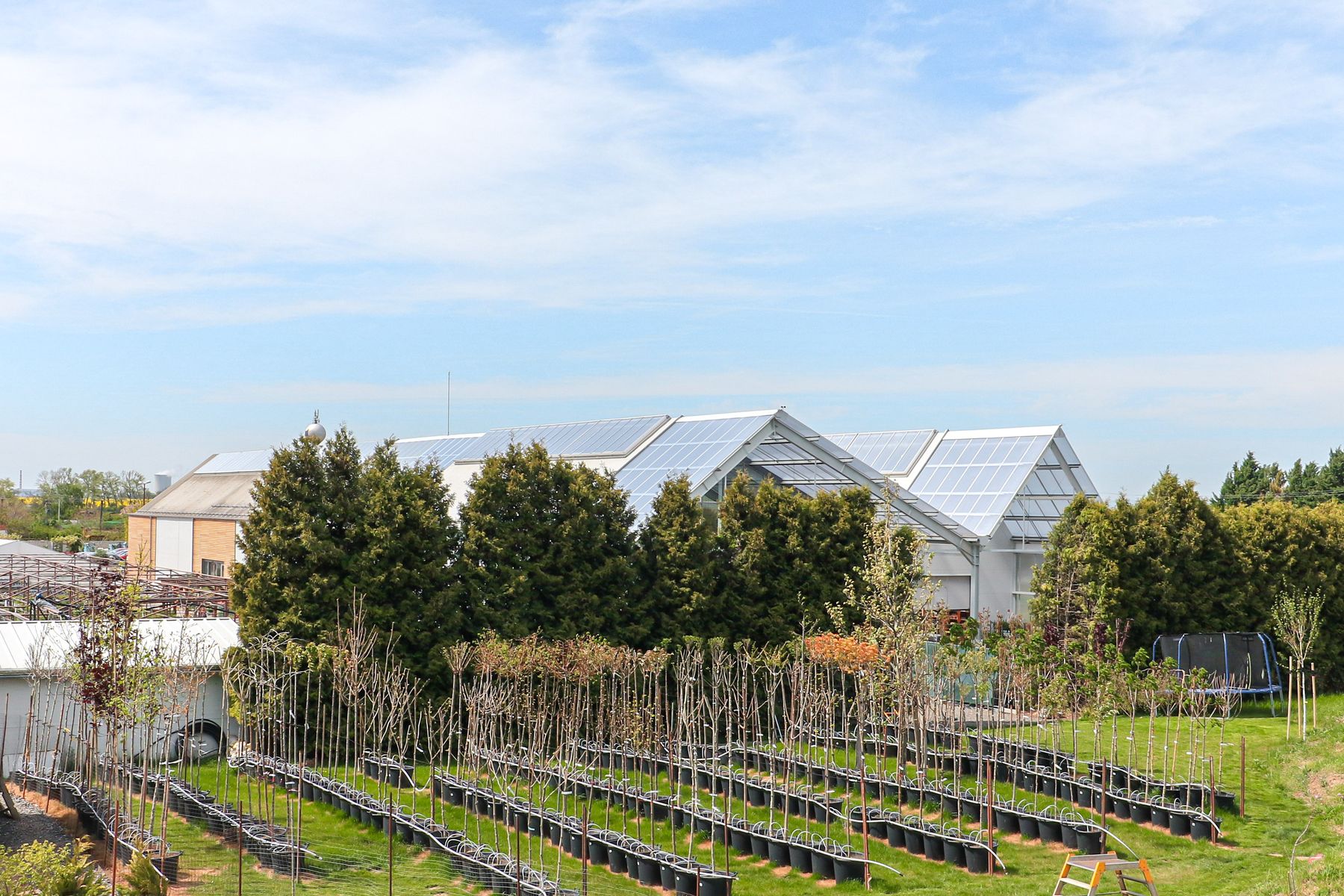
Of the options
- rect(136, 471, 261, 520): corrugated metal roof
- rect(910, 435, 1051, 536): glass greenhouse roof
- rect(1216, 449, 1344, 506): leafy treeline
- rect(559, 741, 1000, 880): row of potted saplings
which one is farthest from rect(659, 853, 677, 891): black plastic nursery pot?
rect(1216, 449, 1344, 506): leafy treeline

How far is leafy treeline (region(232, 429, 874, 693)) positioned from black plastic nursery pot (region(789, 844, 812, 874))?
32.2ft

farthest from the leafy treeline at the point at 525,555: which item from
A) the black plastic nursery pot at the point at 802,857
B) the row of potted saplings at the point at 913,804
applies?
the black plastic nursery pot at the point at 802,857

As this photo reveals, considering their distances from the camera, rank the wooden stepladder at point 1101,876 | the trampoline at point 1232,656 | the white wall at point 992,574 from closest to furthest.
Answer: the wooden stepladder at point 1101,876 < the trampoline at point 1232,656 < the white wall at point 992,574

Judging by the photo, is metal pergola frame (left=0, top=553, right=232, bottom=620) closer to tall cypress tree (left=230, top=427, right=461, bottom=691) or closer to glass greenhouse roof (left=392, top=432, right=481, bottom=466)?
tall cypress tree (left=230, top=427, right=461, bottom=691)

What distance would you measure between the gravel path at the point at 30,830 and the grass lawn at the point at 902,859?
1.66 meters

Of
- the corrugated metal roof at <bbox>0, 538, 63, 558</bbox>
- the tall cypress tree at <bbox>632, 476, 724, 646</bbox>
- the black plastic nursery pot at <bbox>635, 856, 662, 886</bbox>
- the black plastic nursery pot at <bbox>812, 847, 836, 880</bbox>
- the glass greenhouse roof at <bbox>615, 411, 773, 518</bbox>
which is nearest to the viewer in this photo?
the black plastic nursery pot at <bbox>635, 856, 662, 886</bbox>

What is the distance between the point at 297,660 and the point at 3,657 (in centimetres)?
577

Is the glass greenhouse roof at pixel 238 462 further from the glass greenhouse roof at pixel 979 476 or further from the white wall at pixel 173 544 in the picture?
the glass greenhouse roof at pixel 979 476

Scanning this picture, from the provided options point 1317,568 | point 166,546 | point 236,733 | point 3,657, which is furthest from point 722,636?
point 166,546

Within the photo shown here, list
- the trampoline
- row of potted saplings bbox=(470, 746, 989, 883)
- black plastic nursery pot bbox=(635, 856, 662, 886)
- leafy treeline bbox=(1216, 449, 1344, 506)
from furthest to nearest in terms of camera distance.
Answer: leafy treeline bbox=(1216, 449, 1344, 506) < the trampoline < row of potted saplings bbox=(470, 746, 989, 883) < black plastic nursery pot bbox=(635, 856, 662, 886)

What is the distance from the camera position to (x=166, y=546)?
4791 centimetres

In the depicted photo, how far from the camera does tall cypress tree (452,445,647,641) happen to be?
24.7m

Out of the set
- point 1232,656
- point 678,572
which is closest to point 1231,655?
point 1232,656

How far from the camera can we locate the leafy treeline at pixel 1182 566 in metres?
29.8
